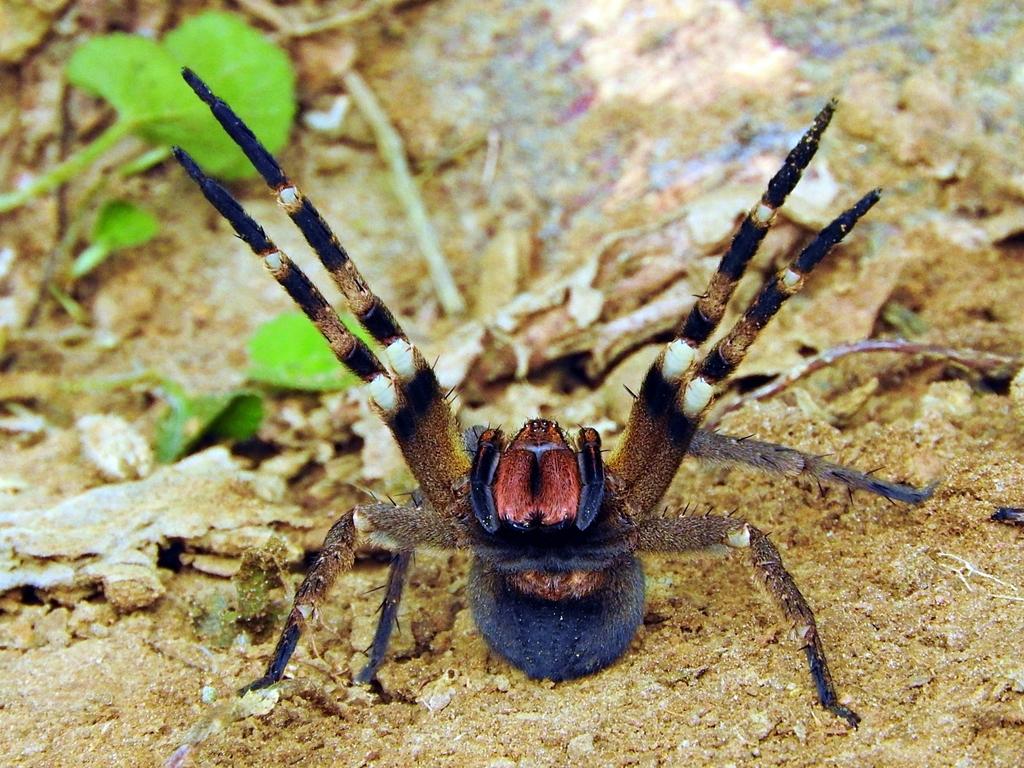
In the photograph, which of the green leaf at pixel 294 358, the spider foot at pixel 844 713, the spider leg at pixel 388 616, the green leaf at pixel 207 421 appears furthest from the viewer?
the green leaf at pixel 294 358

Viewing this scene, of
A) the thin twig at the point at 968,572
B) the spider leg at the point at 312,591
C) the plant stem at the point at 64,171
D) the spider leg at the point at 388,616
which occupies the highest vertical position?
the plant stem at the point at 64,171

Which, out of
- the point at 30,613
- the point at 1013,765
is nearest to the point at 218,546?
the point at 30,613

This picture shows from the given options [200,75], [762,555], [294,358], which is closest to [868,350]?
[762,555]

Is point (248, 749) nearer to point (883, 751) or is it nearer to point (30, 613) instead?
point (30, 613)

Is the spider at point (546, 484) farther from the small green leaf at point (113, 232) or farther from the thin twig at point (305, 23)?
the thin twig at point (305, 23)

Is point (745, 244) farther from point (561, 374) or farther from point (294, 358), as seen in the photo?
point (294, 358)

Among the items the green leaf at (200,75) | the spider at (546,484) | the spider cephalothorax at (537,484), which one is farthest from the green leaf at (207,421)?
the spider cephalothorax at (537,484)
